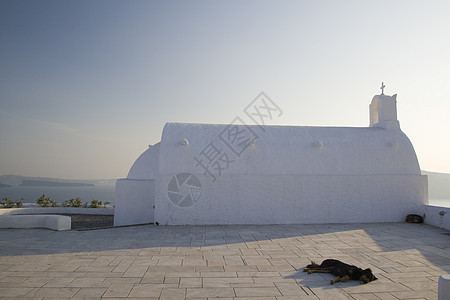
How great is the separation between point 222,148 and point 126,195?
4.55 metres

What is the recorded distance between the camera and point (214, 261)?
7.37 metres

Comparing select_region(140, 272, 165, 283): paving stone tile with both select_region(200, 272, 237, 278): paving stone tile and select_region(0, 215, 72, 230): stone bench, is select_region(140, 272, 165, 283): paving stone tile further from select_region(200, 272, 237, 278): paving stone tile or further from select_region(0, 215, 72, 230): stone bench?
select_region(0, 215, 72, 230): stone bench

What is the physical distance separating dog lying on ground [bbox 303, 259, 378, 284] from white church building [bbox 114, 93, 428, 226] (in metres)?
6.08

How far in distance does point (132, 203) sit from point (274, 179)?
606 centimetres

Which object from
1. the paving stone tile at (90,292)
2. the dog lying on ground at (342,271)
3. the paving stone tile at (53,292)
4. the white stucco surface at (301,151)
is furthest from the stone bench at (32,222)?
the dog lying on ground at (342,271)

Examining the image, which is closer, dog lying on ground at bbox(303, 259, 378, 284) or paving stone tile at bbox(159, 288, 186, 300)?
paving stone tile at bbox(159, 288, 186, 300)

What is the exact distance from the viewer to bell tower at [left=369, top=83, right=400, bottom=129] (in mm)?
14898

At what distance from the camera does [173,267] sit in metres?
6.89

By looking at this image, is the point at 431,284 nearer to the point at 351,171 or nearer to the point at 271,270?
the point at 271,270

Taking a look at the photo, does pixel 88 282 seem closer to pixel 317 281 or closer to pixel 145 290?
pixel 145 290

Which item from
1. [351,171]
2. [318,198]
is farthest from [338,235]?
[351,171]

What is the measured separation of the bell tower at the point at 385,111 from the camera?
48.9ft

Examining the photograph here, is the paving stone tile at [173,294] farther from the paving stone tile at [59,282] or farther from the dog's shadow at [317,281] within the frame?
the dog's shadow at [317,281]

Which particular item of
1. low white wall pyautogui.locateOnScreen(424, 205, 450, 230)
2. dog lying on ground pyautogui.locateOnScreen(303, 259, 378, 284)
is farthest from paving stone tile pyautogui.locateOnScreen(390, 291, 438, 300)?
low white wall pyautogui.locateOnScreen(424, 205, 450, 230)
